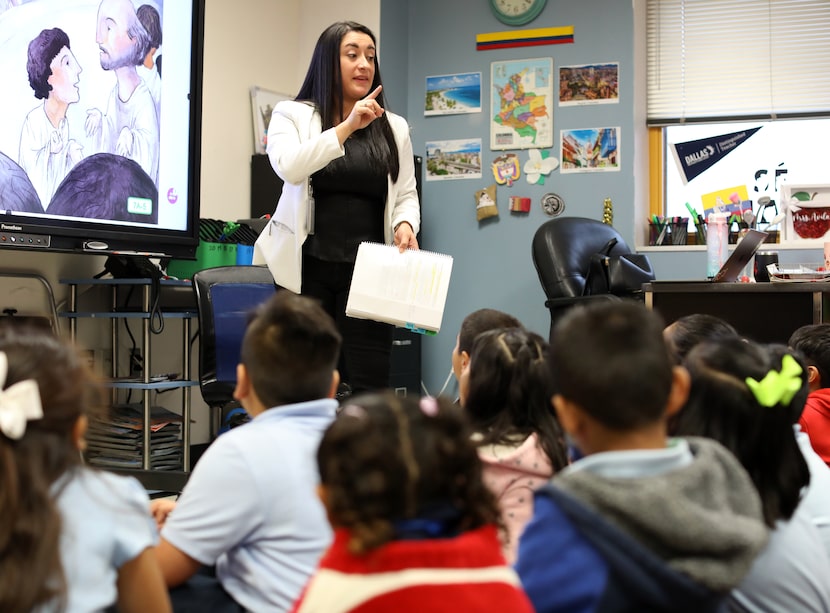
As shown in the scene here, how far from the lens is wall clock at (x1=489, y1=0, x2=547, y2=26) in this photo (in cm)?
468

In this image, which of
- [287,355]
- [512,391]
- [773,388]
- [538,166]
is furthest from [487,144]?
[773,388]

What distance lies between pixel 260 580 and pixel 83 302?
2.49m

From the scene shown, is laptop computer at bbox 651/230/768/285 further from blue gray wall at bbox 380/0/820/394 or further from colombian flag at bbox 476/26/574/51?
colombian flag at bbox 476/26/574/51

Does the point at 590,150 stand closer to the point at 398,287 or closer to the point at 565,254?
the point at 565,254

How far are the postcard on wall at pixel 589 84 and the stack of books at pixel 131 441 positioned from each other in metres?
2.59

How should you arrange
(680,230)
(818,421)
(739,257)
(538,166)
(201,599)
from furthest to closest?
(538,166), (680,230), (739,257), (818,421), (201,599)

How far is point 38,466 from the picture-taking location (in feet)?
3.01

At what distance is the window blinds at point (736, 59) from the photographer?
15.3 ft

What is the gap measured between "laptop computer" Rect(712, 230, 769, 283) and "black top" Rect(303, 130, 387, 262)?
3.60ft

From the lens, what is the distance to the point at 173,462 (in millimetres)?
3293

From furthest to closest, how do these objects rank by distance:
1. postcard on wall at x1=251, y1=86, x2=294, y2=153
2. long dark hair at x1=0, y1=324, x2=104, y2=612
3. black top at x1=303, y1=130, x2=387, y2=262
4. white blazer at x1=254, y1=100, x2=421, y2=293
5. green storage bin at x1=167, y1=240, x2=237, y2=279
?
postcard on wall at x1=251, y1=86, x2=294, y2=153
green storage bin at x1=167, y1=240, x2=237, y2=279
black top at x1=303, y1=130, x2=387, y2=262
white blazer at x1=254, y1=100, x2=421, y2=293
long dark hair at x1=0, y1=324, x2=104, y2=612

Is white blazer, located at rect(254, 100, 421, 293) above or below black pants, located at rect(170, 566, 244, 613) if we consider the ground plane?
above

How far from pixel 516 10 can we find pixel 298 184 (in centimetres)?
277

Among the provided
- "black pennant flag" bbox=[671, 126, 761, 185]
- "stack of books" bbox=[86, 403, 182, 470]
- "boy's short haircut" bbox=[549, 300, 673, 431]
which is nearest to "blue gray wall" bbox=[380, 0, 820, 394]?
"black pennant flag" bbox=[671, 126, 761, 185]
